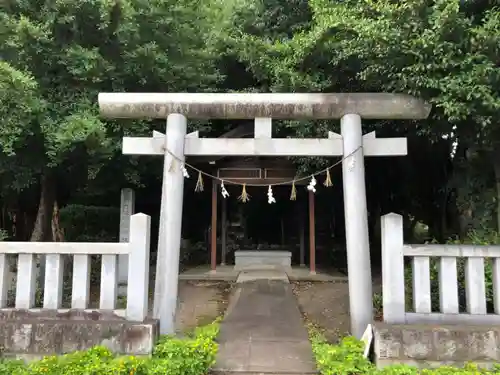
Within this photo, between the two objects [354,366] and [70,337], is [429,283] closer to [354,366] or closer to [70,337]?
[354,366]

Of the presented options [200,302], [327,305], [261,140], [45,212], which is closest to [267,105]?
[261,140]

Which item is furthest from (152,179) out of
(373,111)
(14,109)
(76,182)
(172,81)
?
(373,111)

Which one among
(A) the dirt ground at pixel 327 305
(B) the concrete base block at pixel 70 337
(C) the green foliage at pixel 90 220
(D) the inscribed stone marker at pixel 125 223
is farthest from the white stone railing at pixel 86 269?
(C) the green foliage at pixel 90 220

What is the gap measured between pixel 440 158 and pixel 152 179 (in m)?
8.53

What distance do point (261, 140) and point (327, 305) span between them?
461 cm

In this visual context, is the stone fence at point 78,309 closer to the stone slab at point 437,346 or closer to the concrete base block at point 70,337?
→ the concrete base block at point 70,337

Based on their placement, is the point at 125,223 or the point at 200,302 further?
the point at 125,223

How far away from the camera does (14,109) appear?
722 cm

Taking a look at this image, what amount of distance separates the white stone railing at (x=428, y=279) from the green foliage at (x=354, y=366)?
1.95 ft

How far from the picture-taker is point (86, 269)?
5.80 meters

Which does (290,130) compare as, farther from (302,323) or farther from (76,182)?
(76,182)

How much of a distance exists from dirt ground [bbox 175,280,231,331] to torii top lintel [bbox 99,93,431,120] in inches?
155

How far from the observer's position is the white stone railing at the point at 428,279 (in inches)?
222

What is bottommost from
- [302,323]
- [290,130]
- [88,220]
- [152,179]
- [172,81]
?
[302,323]
